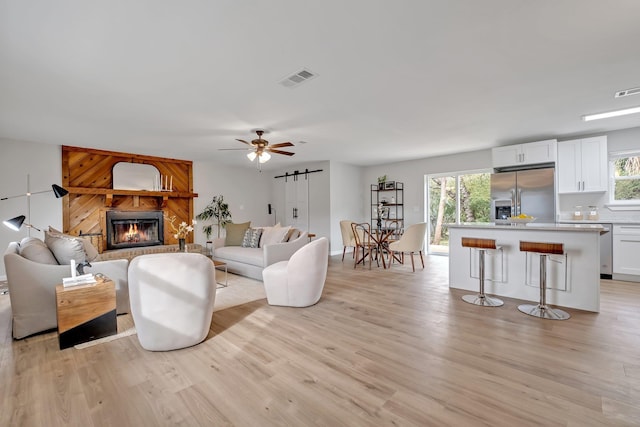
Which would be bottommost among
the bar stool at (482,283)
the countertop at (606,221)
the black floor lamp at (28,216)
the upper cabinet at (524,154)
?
the bar stool at (482,283)

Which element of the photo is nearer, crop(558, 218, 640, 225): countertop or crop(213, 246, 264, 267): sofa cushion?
crop(558, 218, 640, 225): countertop

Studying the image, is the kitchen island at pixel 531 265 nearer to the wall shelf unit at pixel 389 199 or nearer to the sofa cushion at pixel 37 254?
the wall shelf unit at pixel 389 199

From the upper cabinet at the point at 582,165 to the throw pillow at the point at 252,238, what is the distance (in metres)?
5.68

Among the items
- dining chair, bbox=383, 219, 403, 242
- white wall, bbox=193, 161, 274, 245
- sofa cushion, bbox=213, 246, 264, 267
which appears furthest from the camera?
dining chair, bbox=383, 219, 403, 242

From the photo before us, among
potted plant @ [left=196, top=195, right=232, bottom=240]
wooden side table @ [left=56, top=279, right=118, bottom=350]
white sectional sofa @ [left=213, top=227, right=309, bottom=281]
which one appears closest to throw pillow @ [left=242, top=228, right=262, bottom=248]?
white sectional sofa @ [left=213, top=227, right=309, bottom=281]

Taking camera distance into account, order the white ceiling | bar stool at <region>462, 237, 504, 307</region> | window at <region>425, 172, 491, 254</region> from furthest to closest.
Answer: window at <region>425, 172, 491, 254</region>, bar stool at <region>462, 237, 504, 307</region>, the white ceiling

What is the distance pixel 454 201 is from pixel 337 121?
4328 mm

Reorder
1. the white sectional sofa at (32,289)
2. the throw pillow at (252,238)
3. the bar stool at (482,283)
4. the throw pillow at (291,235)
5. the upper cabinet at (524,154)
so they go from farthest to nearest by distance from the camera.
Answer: the throw pillow at (252,238) < the upper cabinet at (524,154) < the throw pillow at (291,235) < the bar stool at (482,283) < the white sectional sofa at (32,289)

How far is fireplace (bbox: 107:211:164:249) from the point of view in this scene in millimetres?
6281

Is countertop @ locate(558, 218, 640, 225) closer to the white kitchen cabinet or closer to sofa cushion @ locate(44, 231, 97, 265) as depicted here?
the white kitchen cabinet

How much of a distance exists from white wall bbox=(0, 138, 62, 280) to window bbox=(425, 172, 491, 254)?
8.14 meters

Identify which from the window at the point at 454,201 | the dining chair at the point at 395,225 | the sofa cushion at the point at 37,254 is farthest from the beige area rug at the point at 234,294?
the window at the point at 454,201

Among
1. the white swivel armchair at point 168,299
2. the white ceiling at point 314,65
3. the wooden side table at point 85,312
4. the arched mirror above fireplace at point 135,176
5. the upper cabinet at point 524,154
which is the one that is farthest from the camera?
the arched mirror above fireplace at point 135,176

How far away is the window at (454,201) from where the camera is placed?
666 cm
